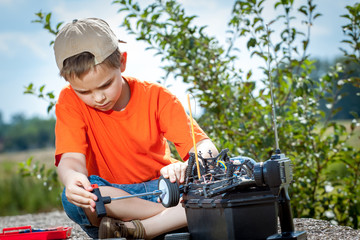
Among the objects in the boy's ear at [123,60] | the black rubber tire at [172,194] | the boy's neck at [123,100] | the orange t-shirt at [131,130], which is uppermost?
the boy's ear at [123,60]

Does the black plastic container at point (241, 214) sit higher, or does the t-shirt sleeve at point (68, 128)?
the t-shirt sleeve at point (68, 128)

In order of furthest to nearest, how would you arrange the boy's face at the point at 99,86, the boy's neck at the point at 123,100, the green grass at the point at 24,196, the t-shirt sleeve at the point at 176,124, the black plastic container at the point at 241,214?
the green grass at the point at 24,196 < the boy's neck at the point at 123,100 < the t-shirt sleeve at the point at 176,124 < the boy's face at the point at 99,86 < the black plastic container at the point at 241,214

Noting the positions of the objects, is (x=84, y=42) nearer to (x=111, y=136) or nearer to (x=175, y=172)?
(x=111, y=136)

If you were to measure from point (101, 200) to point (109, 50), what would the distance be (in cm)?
88

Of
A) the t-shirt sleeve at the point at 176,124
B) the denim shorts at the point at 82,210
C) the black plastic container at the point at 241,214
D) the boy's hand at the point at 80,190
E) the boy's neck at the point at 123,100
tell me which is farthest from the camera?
the boy's neck at the point at 123,100

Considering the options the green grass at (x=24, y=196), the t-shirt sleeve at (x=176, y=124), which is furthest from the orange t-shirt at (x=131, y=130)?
the green grass at (x=24, y=196)

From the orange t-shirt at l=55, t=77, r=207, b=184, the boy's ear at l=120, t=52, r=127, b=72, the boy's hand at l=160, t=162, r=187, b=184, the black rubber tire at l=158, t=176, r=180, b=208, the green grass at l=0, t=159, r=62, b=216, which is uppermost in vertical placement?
the boy's ear at l=120, t=52, r=127, b=72

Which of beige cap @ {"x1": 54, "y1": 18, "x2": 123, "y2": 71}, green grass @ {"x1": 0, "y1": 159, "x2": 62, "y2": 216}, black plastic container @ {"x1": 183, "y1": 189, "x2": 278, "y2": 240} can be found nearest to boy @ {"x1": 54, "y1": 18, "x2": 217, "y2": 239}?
beige cap @ {"x1": 54, "y1": 18, "x2": 123, "y2": 71}

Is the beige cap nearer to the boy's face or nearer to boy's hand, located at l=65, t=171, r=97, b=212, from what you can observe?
the boy's face

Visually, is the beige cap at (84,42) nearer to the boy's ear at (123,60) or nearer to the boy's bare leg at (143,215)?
the boy's ear at (123,60)

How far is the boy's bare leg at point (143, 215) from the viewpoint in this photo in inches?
96.0

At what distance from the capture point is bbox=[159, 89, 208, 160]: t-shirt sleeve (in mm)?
2688

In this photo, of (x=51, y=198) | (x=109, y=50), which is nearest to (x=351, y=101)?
(x=109, y=50)

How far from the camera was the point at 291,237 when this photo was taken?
1714 mm
